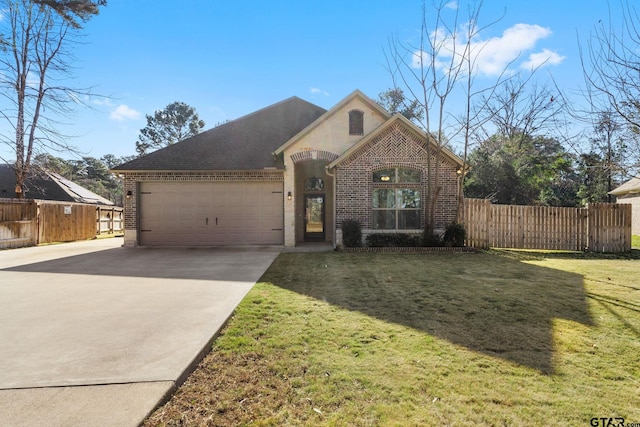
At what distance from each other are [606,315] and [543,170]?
59.3ft

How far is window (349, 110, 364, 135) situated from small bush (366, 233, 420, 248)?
13.9 feet

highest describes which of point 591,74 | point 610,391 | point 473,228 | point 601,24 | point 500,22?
point 500,22

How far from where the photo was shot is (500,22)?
11.6m

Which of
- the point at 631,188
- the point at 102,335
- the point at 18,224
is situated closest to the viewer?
the point at 102,335

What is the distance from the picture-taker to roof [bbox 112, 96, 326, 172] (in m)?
12.9

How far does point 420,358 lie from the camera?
3107 mm

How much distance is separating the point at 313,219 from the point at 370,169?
453 cm

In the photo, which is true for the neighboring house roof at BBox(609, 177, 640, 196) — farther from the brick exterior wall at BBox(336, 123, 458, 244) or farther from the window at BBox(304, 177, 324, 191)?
the window at BBox(304, 177, 324, 191)

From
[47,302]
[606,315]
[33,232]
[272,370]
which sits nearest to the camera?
[272,370]

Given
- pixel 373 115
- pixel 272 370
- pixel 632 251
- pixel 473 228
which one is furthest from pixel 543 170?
pixel 272 370

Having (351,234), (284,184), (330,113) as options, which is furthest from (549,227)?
(284,184)

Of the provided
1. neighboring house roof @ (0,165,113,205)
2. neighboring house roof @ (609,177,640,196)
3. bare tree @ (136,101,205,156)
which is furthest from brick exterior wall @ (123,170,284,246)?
bare tree @ (136,101,205,156)

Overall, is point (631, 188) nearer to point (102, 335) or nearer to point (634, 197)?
point (634, 197)

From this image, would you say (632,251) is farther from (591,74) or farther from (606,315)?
(606,315)
